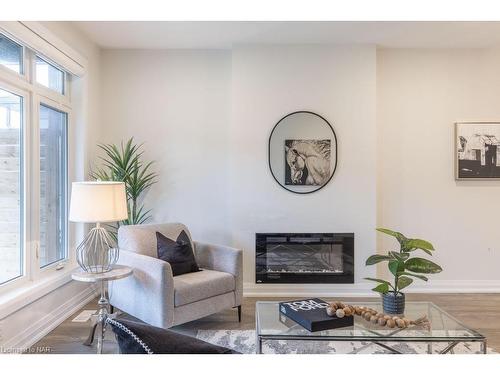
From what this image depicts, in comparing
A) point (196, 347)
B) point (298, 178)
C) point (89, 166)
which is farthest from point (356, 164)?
point (196, 347)

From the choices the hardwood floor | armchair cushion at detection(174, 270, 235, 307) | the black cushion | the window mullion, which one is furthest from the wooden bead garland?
the window mullion

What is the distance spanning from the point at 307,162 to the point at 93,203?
235 cm

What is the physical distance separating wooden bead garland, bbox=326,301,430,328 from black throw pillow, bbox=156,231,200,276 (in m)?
1.43

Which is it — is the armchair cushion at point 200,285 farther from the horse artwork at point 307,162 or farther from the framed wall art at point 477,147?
the framed wall art at point 477,147

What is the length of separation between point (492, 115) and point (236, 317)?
3665 mm

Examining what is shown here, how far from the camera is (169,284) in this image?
2.83 metres

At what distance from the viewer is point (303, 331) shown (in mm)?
2184

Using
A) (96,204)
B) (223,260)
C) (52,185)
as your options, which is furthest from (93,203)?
(223,260)

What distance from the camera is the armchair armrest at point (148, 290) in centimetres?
281

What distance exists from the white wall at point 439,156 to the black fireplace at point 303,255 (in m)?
0.66

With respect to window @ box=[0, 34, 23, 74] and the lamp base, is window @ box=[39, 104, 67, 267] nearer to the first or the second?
window @ box=[0, 34, 23, 74]

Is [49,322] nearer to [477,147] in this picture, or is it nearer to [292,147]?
[292,147]

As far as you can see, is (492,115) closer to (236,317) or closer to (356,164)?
(356,164)
